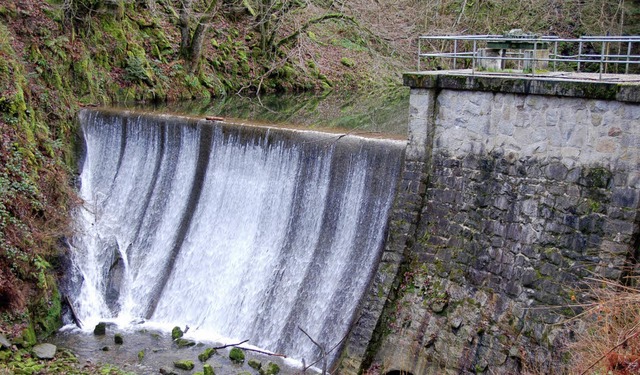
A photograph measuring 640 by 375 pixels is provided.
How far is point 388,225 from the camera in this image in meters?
10.9

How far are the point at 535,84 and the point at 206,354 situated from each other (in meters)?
6.01

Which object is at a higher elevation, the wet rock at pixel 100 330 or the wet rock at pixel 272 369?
the wet rock at pixel 100 330

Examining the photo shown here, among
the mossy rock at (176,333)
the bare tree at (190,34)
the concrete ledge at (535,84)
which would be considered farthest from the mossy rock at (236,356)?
the bare tree at (190,34)

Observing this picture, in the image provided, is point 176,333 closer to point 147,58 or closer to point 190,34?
point 147,58

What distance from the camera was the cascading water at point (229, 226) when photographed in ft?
37.0

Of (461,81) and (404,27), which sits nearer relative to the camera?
(461,81)

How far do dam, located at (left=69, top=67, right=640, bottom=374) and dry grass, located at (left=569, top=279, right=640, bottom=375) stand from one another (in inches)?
10.8

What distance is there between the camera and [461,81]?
9883 millimetres

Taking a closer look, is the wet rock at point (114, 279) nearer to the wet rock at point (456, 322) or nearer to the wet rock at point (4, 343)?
the wet rock at point (4, 343)

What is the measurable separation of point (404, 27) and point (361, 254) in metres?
11.4

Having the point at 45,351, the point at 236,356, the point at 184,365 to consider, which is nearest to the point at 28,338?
the point at 45,351

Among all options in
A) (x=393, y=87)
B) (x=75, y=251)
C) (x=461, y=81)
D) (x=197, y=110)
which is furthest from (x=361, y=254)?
(x=393, y=87)

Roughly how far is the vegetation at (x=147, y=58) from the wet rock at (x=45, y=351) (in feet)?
0.73

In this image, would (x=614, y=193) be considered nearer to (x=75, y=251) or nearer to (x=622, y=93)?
(x=622, y=93)
